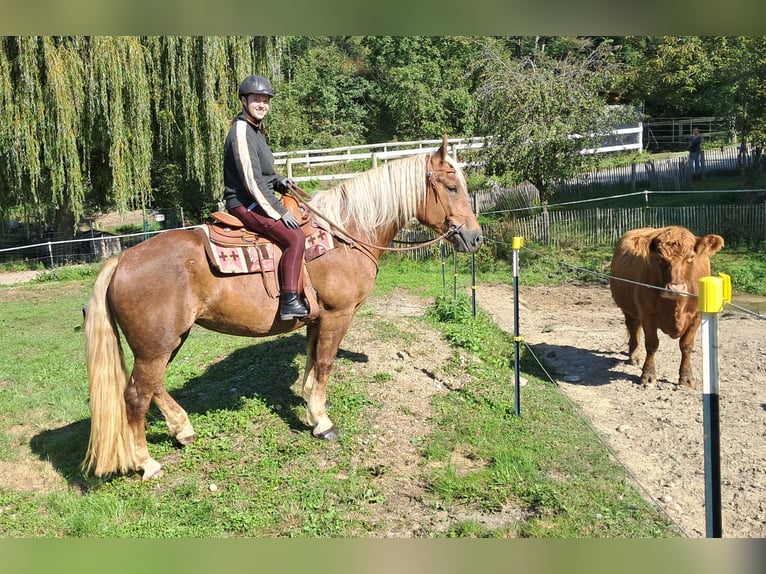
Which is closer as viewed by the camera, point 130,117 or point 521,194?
point 130,117

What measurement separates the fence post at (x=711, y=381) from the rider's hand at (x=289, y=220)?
11.5 ft

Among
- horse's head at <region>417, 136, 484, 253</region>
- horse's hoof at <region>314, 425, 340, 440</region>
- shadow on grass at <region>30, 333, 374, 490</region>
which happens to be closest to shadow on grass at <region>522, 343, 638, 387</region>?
shadow on grass at <region>30, 333, 374, 490</region>

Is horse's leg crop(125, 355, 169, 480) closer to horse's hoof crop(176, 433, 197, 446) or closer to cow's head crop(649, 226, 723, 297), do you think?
horse's hoof crop(176, 433, 197, 446)

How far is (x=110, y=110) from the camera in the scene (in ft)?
56.7

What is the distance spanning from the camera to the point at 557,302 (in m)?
13.4

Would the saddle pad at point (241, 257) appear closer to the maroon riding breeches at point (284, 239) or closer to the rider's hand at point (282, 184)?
the maroon riding breeches at point (284, 239)

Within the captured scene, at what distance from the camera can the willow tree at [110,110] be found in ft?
53.9

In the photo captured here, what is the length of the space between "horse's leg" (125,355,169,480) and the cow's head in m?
5.54

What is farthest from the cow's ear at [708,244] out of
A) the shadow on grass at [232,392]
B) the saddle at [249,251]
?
the saddle at [249,251]

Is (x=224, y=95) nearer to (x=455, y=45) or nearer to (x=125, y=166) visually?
(x=125, y=166)

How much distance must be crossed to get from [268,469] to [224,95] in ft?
51.8

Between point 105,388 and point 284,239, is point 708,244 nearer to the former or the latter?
point 284,239

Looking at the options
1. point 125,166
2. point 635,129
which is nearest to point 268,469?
point 125,166

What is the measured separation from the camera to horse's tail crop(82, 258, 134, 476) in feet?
16.9
